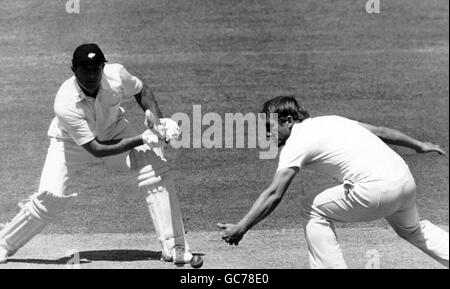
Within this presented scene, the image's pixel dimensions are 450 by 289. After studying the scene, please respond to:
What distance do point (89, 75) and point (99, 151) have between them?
545mm

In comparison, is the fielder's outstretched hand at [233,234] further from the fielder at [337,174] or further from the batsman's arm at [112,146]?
the batsman's arm at [112,146]

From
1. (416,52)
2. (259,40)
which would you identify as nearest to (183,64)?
(259,40)

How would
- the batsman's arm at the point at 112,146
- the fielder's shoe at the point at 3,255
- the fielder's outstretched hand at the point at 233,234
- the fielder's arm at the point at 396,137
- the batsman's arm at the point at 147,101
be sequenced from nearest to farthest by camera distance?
the fielder's outstretched hand at the point at 233,234
the fielder's arm at the point at 396,137
the batsman's arm at the point at 112,146
the fielder's shoe at the point at 3,255
the batsman's arm at the point at 147,101

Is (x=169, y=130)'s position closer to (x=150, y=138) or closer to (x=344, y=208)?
(x=150, y=138)

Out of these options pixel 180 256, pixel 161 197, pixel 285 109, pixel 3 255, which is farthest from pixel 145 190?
pixel 285 109

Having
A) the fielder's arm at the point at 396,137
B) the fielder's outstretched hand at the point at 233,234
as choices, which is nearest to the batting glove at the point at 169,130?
the fielder's outstretched hand at the point at 233,234

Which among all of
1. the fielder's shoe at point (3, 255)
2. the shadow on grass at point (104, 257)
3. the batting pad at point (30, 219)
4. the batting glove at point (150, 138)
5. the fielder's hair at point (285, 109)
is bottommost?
the shadow on grass at point (104, 257)

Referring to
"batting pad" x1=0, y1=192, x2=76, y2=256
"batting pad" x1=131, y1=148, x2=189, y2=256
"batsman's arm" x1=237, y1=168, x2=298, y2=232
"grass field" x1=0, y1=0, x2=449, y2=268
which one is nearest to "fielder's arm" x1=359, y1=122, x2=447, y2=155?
"batsman's arm" x1=237, y1=168, x2=298, y2=232

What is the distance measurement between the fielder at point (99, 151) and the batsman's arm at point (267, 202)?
1.07m

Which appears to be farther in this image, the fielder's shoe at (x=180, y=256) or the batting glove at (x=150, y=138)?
the fielder's shoe at (x=180, y=256)

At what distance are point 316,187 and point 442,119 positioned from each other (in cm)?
327

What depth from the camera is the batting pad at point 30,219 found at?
21.3 ft

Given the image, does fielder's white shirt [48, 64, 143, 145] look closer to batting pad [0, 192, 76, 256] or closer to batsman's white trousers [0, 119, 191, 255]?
batsman's white trousers [0, 119, 191, 255]

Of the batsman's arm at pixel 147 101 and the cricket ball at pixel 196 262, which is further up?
the batsman's arm at pixel 147 101
